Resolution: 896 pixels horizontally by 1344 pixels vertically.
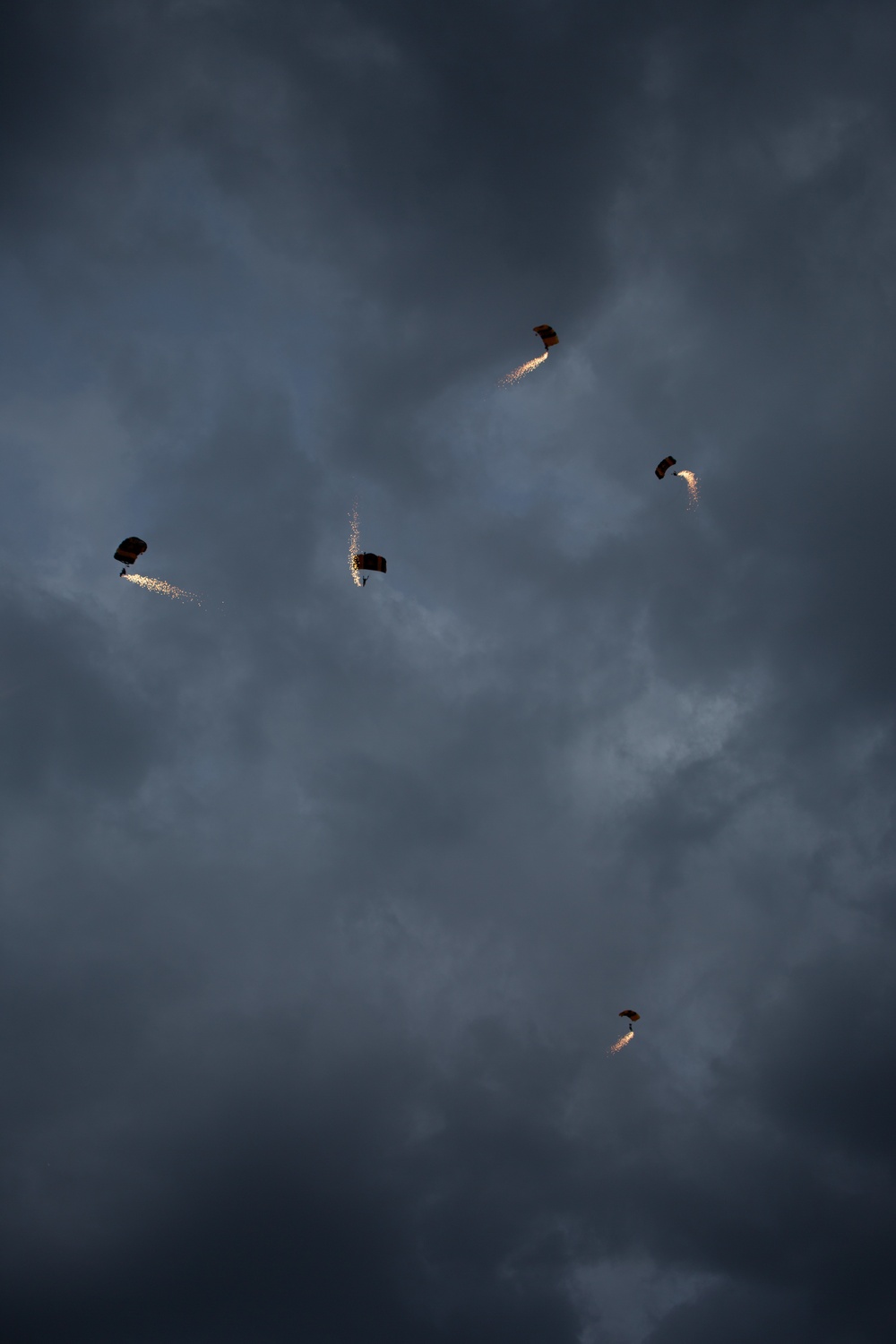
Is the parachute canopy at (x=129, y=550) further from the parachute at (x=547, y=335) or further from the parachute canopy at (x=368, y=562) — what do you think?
the parachute at (x=547, y=335)

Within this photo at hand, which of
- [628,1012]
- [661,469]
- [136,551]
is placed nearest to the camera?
[136,551]

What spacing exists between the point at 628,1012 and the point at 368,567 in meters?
79.9

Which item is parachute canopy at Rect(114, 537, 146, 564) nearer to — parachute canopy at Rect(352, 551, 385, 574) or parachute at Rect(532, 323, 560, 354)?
parachute canopy at Rect(352, 551, 385, 574)

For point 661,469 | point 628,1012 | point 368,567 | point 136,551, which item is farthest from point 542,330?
point 628,1012

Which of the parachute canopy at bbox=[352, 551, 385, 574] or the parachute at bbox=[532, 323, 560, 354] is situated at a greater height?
the parachute at bbox=[532, 323, 560, 354]

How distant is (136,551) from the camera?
125 meters

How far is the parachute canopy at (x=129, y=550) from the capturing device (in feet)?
404

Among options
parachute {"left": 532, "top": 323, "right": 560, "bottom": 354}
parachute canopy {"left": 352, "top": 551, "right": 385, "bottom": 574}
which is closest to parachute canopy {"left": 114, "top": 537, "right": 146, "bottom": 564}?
parachute canopy {"left": 352, "top": 551, "right": 385, "bottom": 574}

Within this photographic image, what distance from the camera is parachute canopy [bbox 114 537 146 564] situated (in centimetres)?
12319

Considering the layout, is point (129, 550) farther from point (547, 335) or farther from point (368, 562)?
point (547, 335)

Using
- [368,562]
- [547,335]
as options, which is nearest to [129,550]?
[368,562]

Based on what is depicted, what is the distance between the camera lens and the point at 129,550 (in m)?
125

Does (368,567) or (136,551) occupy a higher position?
(136,551)

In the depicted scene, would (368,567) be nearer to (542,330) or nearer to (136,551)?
(136,551)
